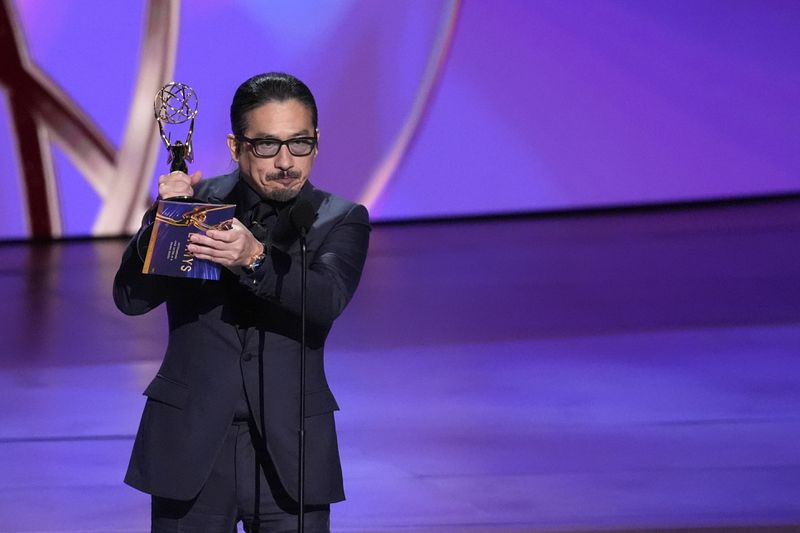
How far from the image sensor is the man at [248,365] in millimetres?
2006

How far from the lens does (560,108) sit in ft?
37.3

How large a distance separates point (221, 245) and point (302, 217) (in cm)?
15

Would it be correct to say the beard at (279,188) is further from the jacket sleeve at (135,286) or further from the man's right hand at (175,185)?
the jacket sleeve at (135,286)

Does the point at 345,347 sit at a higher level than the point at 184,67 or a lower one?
lower

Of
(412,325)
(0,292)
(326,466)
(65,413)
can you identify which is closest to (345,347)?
(412,325)

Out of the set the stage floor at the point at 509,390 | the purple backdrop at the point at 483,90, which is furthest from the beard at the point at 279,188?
the purple backdrop at the point at 483,90

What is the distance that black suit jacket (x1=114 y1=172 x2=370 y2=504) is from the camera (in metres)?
2.02

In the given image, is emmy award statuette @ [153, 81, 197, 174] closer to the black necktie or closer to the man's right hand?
the man's right hand

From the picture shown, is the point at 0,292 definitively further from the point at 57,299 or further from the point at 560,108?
the point at 560,108

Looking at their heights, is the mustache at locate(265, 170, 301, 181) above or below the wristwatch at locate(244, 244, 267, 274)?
above

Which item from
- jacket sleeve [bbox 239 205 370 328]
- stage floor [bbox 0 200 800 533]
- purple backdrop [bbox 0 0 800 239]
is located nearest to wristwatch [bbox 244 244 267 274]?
jacket sleeve [bbox 239 205 370 328]

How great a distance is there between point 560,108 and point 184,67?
317 cm

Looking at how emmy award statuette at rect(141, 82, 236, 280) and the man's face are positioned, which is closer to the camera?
emmy award statuette at rect(141, 82, 236, 280)

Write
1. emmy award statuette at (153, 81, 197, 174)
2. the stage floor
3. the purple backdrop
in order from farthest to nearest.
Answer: the purple backdrop
the stage floor
emmy award statuette at (153, 81, 197, 174)
